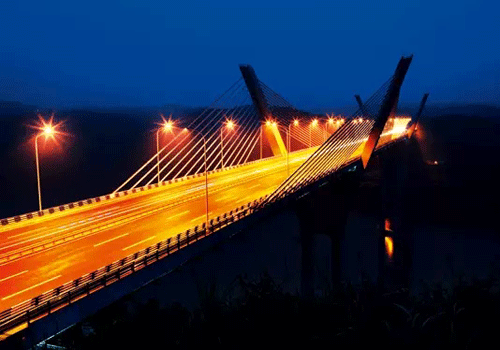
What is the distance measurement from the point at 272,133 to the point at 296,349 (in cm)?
3576

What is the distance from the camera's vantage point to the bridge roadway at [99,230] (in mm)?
14281

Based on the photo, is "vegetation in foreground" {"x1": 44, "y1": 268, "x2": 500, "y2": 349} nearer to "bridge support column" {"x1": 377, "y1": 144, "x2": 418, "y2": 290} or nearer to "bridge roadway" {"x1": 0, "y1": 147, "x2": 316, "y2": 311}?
"bridge roadway" {"x1": 0, "y1": 147, "x2": 316, "y2": 311}

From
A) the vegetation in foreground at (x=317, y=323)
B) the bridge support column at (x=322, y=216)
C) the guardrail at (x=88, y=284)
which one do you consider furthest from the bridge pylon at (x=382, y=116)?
the vegetation in foreground at (x=317, y=323)

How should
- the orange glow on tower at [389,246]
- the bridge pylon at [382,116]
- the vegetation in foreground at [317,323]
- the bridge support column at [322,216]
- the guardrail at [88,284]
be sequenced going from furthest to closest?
the orange glow on tower at [389,246] → the bridge pylon at [382,116] → the bridge support column at [322,216] → the guardrail at [88,284] → the vegetation in foreground at [317,323]

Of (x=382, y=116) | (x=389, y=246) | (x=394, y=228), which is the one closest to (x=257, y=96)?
(x=382, y=116)

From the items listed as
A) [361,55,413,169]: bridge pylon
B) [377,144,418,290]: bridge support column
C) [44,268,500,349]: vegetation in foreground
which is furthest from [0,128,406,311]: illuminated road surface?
[377,144,418,290]: bridge support column

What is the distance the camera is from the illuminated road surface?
46.9ft

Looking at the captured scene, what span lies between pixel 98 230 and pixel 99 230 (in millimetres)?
40

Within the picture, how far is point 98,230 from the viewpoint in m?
19.9

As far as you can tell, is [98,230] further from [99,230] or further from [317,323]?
[317,323]

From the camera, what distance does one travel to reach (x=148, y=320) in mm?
9656

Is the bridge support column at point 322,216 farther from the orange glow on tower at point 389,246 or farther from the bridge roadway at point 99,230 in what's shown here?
the orange glow on tower at point 389,246

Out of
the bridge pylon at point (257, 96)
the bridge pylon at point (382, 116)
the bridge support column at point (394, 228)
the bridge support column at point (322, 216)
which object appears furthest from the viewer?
the bridge support column at point (394, 228)

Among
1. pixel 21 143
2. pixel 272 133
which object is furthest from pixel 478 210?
pixel 21 143
